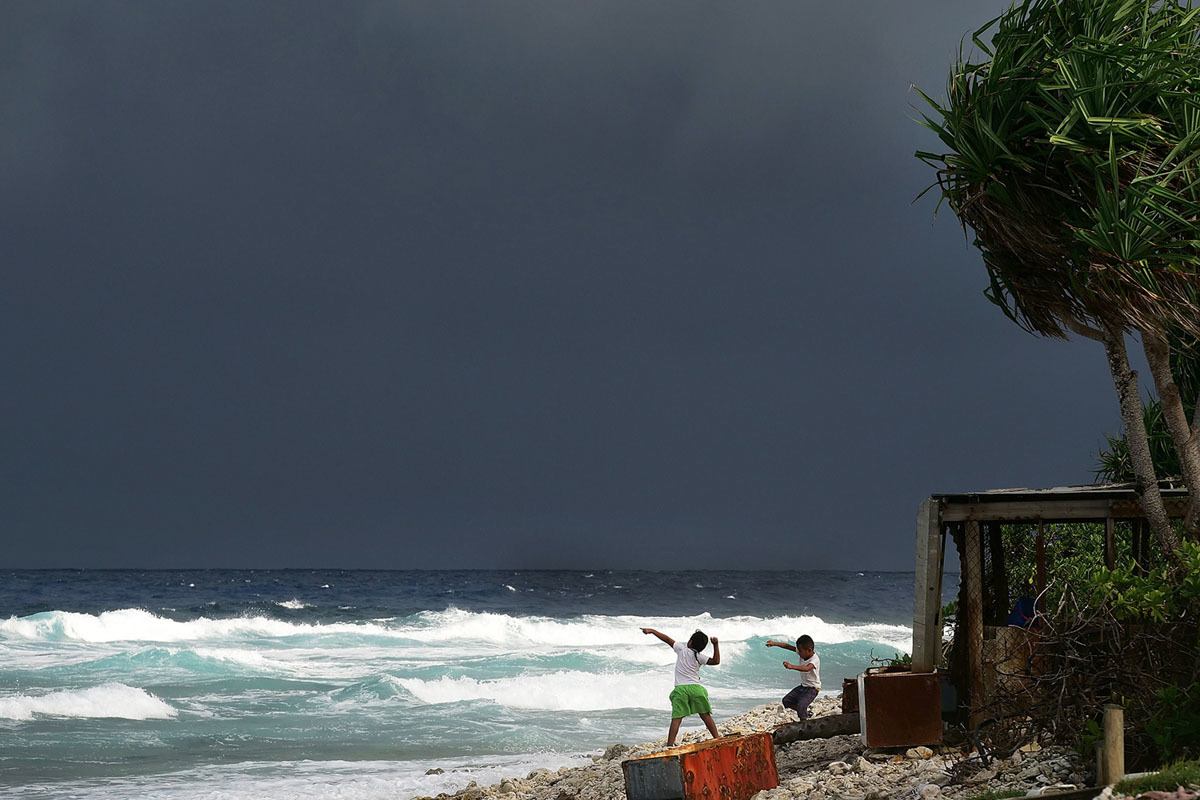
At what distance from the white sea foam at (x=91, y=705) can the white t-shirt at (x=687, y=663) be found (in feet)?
40.8

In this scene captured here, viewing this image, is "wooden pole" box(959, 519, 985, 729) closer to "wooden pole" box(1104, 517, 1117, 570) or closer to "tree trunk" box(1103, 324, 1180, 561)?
"wooden pole" box(1104, 517, 1117, 570)

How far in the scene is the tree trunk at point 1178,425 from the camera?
934cm

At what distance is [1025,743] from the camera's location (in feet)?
28.0

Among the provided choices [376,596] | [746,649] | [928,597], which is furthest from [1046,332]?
[376,596]

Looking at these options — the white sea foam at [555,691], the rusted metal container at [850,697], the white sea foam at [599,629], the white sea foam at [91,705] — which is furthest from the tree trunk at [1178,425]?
the white sea foam at [599,629]

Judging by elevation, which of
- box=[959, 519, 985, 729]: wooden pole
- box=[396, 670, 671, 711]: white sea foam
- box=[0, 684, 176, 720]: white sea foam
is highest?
box=[959, 519, 985, 729]: wooden pole

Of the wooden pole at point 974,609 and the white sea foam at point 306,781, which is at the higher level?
the wooden pole at point 974,609

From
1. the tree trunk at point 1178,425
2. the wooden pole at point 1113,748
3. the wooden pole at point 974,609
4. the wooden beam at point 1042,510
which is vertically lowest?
the wooden pole at point 1113,748

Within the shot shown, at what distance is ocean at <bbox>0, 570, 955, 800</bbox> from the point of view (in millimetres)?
14609

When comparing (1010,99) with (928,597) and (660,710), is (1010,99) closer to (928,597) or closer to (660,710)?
(928,597)

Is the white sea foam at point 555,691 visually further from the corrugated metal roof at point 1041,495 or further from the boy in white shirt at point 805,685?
the corrugated metal roof at point 1041,495

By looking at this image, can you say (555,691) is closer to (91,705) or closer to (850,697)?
(91,705)

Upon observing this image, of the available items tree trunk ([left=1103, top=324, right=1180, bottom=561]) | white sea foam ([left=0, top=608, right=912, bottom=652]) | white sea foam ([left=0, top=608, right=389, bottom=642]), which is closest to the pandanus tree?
tree trunk ([left=1103, top=324, right=1180, bottom=561])

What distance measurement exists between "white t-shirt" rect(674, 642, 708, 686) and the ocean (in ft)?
12.6
